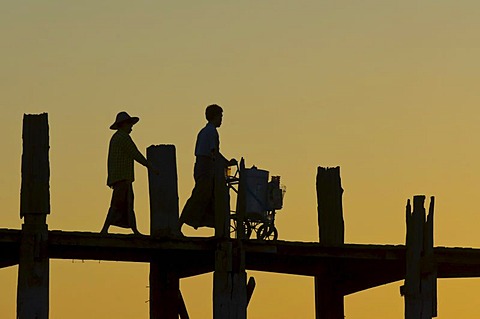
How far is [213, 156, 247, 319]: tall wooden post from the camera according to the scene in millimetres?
24172

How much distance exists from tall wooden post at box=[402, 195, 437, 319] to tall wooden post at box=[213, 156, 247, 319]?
2.39 m

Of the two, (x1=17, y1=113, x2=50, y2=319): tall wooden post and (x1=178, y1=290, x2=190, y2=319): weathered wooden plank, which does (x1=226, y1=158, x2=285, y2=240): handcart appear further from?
(x1=17, y1=113, x2=50, y2=319): tall wooden post

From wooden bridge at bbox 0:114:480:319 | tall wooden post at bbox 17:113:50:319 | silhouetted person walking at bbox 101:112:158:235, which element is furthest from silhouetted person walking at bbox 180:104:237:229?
tall wooden post at bbox 17:113:50:319

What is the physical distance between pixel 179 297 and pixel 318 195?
231cm

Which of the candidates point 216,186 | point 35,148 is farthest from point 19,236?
point 216,186

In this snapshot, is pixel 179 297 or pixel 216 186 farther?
pixel 179 297

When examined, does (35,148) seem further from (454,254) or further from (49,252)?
(454,254)

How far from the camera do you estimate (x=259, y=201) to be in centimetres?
2598

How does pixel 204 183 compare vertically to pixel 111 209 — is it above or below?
above

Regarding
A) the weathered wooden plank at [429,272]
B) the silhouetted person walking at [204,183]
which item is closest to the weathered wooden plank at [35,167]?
the silhouetted person walking at [204,183]

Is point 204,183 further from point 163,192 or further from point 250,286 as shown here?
point 250,286

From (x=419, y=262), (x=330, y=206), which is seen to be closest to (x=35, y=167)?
(x=330, y=206)

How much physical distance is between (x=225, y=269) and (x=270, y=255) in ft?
6.43

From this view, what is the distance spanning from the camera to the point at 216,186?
2433 centimetres
